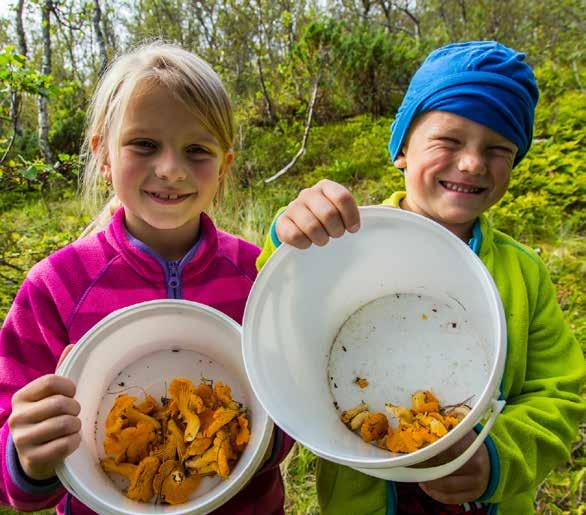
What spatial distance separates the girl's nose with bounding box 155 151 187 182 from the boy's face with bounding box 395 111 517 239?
0.57 meters

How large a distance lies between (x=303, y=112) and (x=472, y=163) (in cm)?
619

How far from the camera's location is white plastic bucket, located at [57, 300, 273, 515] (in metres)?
0.80

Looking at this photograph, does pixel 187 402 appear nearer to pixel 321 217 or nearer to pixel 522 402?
pixel 321 217

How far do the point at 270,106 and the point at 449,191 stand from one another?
20.3 feet

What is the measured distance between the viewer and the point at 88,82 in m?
10.9

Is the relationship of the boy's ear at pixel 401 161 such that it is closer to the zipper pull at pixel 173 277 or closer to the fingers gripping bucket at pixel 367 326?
the fingers gripping bucket at pixel 367 326

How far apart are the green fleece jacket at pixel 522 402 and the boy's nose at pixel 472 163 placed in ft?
0.56

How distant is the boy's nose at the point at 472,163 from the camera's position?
3.43 feet

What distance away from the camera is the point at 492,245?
114 centimetres

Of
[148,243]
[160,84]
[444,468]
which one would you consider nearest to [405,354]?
[444,468]

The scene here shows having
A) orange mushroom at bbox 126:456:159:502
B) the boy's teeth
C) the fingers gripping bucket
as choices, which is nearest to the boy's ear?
the boy's teeth

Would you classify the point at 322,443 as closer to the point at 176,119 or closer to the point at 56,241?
the point at 176,119

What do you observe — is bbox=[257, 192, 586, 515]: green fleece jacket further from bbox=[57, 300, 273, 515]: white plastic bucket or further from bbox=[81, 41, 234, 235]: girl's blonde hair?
bbox=[81, 41, 234, 235]: girl's blonde hair

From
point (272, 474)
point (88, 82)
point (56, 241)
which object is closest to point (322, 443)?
point (272, 474)
